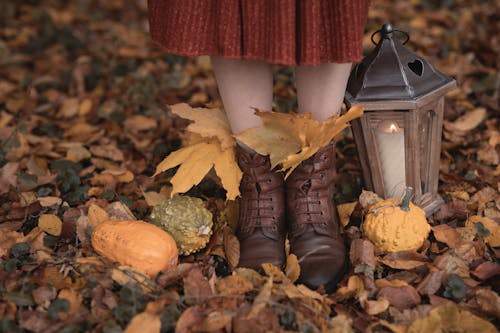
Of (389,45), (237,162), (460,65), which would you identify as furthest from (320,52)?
(460,65)

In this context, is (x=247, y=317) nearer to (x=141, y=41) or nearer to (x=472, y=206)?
(x=472, y=206)

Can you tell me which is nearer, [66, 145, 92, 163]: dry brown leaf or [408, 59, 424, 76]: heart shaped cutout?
[408, 59, 424, 76]: heart shaped cutout

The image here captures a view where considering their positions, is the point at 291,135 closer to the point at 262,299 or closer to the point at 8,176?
the point at 262,299

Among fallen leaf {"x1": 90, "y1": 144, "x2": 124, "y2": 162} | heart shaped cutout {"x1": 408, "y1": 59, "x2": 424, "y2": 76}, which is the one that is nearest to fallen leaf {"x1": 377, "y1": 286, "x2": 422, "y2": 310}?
heart shaped cutout {"x1": 408, "y1": 59, "x2": 424, "y2": 76}

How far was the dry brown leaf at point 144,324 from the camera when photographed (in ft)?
3.50

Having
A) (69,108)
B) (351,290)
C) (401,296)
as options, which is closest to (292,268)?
(351,290)

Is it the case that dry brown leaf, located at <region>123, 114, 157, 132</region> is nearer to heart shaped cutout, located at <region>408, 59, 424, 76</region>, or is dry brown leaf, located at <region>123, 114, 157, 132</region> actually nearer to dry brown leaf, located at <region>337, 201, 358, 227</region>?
dry brown leaf, located at <region>337, 201, 358, 227</region>

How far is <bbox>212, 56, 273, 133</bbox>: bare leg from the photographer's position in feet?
4.13

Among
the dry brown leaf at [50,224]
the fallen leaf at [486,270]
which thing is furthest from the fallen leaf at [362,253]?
the dry brown leaf at [50,224]

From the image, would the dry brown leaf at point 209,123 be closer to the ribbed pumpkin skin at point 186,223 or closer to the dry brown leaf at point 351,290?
the ribbed pumpkin skin at point 186,223

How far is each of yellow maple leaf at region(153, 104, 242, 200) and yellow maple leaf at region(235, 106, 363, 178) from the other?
119 millimetres

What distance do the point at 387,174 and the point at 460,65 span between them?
1.25 metres

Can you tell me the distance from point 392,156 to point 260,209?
1.23 ft

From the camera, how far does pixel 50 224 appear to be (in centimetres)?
145
